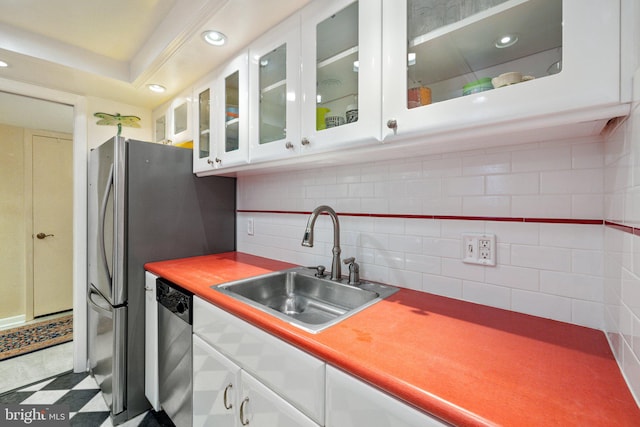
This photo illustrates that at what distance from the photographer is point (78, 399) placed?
5.90 ft

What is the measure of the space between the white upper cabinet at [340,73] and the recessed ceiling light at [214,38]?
49 centimetres

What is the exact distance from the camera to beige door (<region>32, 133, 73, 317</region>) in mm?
2977

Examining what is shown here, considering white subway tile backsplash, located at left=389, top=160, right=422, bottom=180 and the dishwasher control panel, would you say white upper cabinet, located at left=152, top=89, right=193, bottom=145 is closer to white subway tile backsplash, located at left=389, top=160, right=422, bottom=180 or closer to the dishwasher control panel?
the dishwasher control panel

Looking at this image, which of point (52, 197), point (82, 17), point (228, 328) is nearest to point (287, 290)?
point (228, 328)

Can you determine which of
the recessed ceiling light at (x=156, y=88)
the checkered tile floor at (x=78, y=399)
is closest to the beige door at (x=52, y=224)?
the checkered tile floor at (x=78, y=399)

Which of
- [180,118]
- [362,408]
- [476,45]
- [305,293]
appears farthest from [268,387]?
[180,118]

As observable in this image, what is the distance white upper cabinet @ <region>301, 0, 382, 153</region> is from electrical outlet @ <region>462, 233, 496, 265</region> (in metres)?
0.52

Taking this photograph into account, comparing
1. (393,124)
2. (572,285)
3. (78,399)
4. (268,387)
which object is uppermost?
(393,124)

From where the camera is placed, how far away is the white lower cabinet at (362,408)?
58 cm

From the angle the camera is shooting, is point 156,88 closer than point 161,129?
Yes

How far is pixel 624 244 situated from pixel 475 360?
1.36ft

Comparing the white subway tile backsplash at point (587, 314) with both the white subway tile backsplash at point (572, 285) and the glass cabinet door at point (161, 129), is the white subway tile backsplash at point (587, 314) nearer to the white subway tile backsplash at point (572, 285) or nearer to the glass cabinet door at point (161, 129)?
the white subway tile backsplash at point (572, 285)

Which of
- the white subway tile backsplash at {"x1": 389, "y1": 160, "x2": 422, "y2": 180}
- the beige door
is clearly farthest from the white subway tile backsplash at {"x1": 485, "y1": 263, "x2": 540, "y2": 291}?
the beige door

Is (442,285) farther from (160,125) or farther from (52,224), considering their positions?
(52,224)
